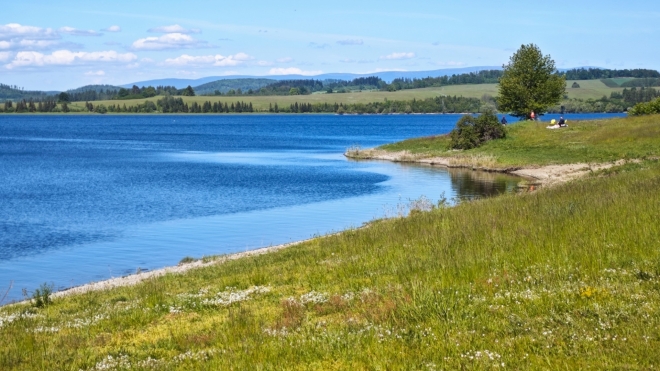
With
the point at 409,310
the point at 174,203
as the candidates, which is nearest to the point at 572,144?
the point at 174,203

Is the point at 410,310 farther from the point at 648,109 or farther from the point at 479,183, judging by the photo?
the point at 648,109

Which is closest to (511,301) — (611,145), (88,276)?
(88,276)

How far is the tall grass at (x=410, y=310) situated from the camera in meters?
9.38

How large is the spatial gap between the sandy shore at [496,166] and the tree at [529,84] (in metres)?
15.8

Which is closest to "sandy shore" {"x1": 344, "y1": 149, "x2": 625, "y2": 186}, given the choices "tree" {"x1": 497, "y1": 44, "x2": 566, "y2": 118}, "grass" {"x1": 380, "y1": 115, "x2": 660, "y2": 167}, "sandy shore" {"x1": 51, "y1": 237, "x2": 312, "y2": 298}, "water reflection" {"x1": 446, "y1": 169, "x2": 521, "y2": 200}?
"grass" {"x1": 380, "y1": 115, "x2": 660, "y2": 167}

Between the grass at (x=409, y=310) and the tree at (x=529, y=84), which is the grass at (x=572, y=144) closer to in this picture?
the tree at (x=529, y=84)

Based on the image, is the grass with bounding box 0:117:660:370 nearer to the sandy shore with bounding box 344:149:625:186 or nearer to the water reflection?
the water reflection

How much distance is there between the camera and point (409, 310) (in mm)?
11195

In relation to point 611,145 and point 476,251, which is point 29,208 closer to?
point 476,251

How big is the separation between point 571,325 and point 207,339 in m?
5.70

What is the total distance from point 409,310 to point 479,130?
215 ft

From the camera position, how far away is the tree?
279 feet

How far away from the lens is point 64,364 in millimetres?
10484

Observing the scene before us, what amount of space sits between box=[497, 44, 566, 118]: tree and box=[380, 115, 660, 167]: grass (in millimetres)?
8274
